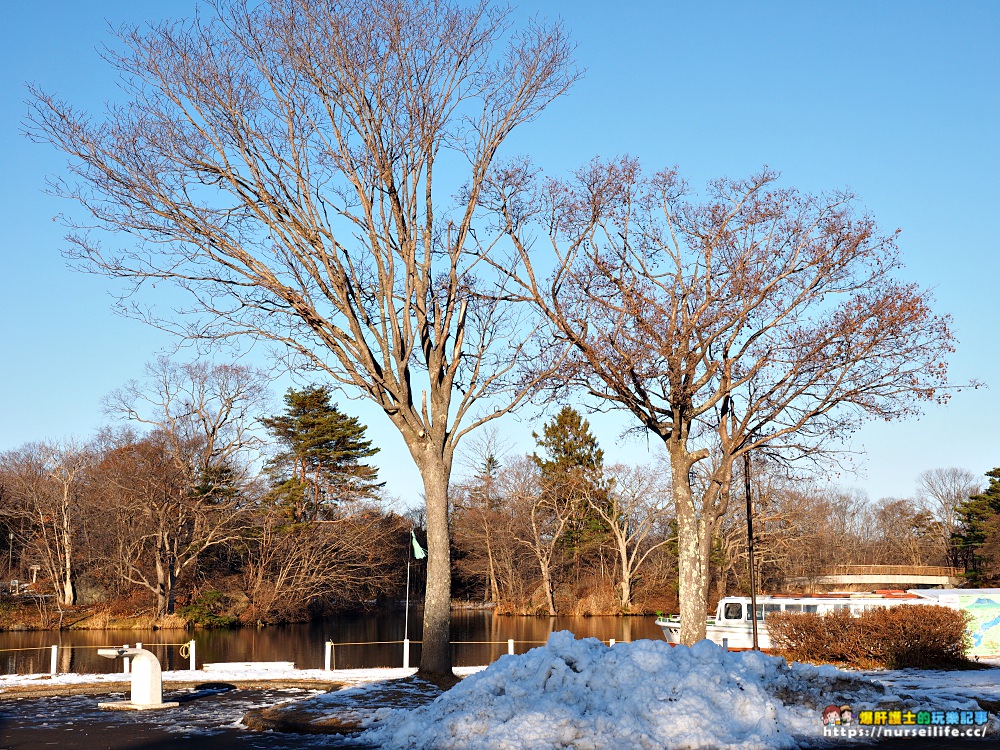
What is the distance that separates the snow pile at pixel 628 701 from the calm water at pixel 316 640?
15.4m

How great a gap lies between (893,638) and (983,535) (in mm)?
52123

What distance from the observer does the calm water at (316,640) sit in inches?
1214

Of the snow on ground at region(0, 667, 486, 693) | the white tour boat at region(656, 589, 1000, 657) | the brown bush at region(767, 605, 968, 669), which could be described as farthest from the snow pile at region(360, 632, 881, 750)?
the white tour boat at region(656, 589, 1000, 657)

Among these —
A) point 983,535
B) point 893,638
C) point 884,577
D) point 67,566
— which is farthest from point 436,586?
point 983,535

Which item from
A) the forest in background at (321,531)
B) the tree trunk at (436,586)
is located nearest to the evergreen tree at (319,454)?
the forest in background at (321,531)

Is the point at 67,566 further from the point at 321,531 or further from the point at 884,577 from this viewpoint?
the point at 884,577

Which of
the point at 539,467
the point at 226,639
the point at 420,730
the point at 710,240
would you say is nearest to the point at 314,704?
the point at 420,730

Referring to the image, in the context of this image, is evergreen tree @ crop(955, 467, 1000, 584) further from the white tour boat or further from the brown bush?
the brown bush

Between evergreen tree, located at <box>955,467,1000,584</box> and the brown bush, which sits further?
evergreen tree, located at <box>955,467,1000,584</box>

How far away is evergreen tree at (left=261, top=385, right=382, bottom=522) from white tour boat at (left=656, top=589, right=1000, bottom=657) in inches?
1208

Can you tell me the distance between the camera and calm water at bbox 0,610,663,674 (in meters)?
30.8

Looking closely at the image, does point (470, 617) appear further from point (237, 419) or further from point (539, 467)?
point (237, 419)

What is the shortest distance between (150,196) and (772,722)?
46.0ft

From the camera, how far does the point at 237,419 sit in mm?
49625
